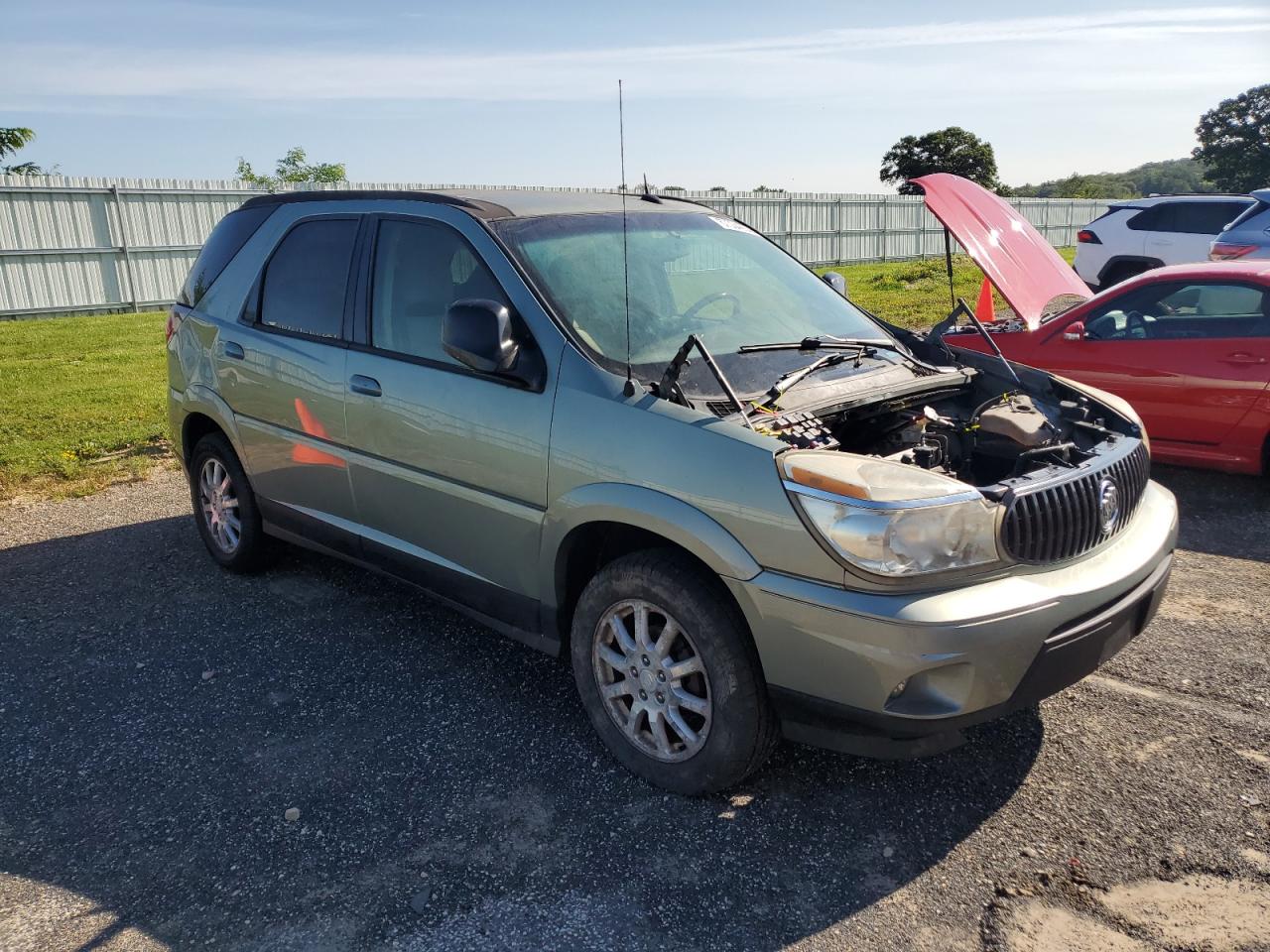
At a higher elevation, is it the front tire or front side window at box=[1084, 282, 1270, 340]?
front side window at box=[1084, 282, 1270, 340]

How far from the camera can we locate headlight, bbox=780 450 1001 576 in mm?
2658

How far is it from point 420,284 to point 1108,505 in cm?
268

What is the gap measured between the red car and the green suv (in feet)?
7.18

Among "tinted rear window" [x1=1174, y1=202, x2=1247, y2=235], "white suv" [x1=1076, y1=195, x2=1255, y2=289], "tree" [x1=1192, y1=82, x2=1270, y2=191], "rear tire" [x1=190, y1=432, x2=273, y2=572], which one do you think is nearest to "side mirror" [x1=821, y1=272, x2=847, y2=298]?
"rear tire" [x1=190, y1=432, x2=273, y2=572]

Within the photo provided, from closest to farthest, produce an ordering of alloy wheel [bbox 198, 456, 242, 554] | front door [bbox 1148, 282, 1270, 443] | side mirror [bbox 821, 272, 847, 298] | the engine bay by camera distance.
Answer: the engine bay → side mirror [bbox 821, 272, 847, 298] → alloy wheel [bbox 198, 456, 242, 554] → front door [bbox 1148, 282, 1270, 443]

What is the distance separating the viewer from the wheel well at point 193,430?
5.25m

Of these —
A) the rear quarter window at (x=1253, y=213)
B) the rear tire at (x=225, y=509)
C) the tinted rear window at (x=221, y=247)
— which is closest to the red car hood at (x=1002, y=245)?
the tinted rear window at (x=221, y=247)

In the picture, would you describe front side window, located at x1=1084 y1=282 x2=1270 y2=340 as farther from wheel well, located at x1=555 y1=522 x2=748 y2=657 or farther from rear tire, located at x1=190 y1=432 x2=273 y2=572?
rear tire, located at x1=190 y1=432 x2=273 y2=572

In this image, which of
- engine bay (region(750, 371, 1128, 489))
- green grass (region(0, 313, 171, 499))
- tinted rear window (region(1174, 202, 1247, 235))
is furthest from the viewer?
tinted rear window (region(1174, 202, 1247, 235))

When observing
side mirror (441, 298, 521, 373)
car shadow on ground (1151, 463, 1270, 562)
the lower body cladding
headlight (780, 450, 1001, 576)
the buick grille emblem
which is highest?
side mirror (441, 298, 521, 373)

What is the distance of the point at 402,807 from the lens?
10.3ft

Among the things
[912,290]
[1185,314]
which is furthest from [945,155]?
[1185,314]

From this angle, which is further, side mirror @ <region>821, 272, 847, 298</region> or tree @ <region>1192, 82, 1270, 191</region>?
tree @ <region>1192, 82, 1270, 191</region>

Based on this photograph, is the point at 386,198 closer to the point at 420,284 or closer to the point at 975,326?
the point at 420,284
